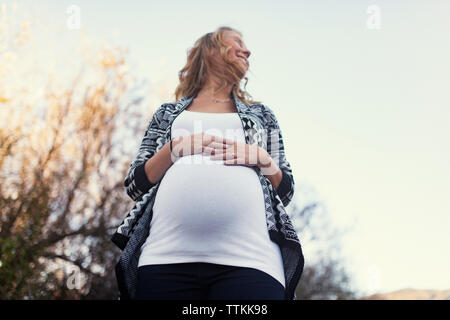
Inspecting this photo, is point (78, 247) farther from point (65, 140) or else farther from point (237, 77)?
point (237, 77)

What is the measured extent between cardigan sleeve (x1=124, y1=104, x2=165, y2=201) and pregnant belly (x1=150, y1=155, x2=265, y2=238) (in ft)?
0.35

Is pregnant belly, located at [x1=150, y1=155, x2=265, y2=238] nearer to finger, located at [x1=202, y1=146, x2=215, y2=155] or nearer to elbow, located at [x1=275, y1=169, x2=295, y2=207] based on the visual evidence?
finger, located at [x1=202, y1=146, x2=215, y2=155]

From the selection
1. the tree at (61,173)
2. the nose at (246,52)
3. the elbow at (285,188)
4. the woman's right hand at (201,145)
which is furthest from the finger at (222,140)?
the tree at (61,173)

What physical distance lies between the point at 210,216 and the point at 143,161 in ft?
1.37

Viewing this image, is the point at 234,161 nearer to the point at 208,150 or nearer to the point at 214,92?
the point at 208,150

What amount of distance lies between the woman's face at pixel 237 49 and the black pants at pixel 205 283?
95 centimetres

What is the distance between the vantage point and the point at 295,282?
4.54 ft

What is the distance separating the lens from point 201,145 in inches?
57.5

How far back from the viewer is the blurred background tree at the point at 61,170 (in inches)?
223

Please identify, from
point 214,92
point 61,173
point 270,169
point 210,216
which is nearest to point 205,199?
point 210,216

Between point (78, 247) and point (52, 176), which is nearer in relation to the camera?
point (52, 176)
